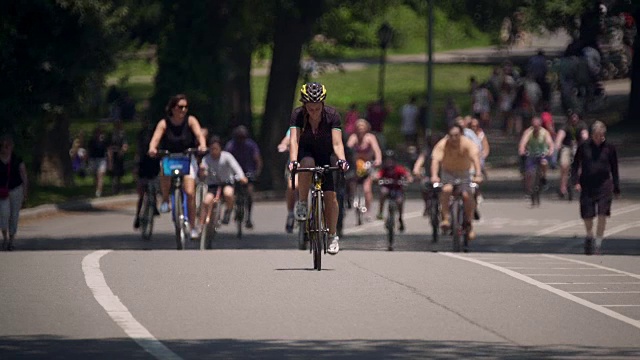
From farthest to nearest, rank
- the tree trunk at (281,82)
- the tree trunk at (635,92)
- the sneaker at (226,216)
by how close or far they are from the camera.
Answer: the tree trunk at (635,92), the tree trunk at (281,82), the sneaker at (226,216)

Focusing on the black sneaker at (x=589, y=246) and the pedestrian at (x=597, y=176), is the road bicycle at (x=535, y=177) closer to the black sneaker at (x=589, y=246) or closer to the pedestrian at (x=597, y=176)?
the black sneaker at (x=589, y=246)

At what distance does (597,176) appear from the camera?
2419cm

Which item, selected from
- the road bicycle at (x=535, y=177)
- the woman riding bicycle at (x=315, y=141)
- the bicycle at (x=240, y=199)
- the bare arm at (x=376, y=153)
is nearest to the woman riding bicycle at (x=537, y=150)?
the road bicycle at (x=535, y=177)

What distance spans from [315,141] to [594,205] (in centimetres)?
778

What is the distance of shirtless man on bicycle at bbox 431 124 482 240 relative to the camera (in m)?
24.1

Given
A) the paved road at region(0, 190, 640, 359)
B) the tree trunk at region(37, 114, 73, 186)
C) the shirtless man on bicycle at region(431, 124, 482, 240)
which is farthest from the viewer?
the tree trunk at region(37, 114, 73, 186)

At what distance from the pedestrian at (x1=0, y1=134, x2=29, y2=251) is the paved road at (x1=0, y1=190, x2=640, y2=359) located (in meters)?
4.47

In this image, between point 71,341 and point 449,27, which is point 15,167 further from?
point 449,27

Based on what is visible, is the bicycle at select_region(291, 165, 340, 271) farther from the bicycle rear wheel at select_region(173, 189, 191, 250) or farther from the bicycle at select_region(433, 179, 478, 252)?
the bicycle at select_region(433, 179, 478, 252)

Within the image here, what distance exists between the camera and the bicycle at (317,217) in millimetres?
16828

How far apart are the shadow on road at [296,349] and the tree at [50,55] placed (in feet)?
66.7

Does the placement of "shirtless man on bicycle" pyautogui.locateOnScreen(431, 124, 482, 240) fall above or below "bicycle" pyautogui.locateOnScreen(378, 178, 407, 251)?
above

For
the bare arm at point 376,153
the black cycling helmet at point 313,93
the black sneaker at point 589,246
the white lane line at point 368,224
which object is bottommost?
the white lane line at point 368,224

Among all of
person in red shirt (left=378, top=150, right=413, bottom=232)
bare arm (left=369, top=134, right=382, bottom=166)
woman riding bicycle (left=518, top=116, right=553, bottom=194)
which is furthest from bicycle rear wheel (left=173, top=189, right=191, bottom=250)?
woman riding bicycle (left=518, top=116, right=553, bottom=194)
